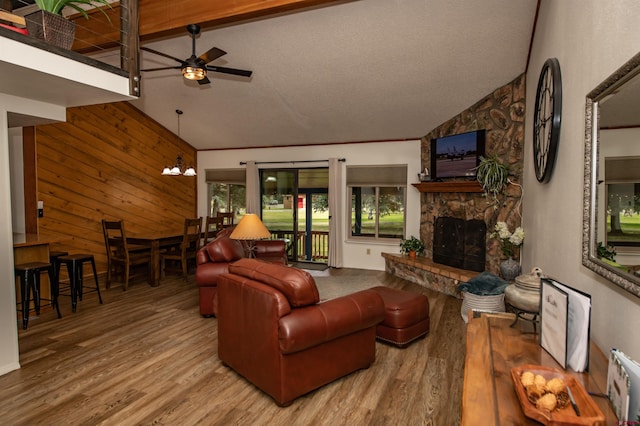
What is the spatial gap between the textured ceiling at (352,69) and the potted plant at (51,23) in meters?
2.18

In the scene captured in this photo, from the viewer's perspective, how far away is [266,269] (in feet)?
8.75

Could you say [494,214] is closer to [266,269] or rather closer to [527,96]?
[527,96]

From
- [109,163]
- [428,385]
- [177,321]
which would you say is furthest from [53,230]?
[428,385]

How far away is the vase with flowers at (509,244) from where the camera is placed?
4246 mm

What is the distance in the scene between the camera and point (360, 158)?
707 cm

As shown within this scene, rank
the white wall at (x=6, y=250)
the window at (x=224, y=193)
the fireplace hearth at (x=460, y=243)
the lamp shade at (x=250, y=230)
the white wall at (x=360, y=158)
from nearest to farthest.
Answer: the white wall at (x=6, y=250) < the lamp shade at (x=250, y=230) < the fireplace hearth at (x=460, y=243) < the white wall at (x=360, y=158) < the window at (x=224, y=193)

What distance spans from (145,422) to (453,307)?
3728 mm

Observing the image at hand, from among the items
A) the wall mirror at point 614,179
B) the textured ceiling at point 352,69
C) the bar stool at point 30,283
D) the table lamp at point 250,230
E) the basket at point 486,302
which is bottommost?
the basket at point 486,302

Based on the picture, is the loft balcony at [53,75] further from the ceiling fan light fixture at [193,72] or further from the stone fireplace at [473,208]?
the stone fireplace at [473,208]

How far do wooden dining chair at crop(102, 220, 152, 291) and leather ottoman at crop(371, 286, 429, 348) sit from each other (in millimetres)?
4004

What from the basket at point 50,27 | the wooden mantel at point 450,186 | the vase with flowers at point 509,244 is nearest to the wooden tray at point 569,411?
the basket at point 50,27

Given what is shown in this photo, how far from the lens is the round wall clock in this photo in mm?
2430

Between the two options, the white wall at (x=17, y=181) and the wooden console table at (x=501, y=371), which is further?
the white wall at (x=17, y=181)

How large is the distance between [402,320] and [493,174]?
8.23 feet
